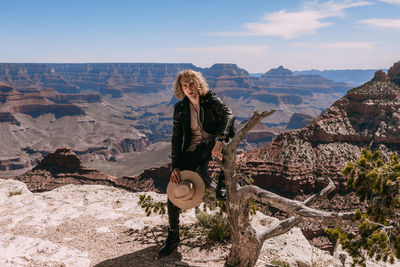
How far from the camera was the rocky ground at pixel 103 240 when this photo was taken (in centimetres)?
463

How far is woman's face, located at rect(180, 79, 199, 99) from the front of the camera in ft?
13.7

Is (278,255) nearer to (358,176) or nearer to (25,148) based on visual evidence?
(358,176)

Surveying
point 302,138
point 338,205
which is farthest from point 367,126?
point 338,205

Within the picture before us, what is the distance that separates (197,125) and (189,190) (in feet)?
3.17

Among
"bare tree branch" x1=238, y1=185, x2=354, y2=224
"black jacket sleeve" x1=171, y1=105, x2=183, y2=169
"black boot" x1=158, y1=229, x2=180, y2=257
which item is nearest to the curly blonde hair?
"black jacket sleeve" x1=171, y1=105, x2=183, y2=169

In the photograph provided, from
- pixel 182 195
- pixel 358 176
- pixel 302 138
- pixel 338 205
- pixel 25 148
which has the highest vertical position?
pixel 358 176

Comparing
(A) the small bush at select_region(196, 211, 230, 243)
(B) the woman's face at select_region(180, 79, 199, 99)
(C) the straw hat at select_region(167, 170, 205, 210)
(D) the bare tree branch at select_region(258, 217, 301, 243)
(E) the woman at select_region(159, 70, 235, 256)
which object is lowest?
(A) the small bush at select_region(196, 211, 230, 243)

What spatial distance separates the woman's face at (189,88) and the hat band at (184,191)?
1.28 meters

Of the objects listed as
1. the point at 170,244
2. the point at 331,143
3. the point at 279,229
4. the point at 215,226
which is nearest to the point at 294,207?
the point at 279,229

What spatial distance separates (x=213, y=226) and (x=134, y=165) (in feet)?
393

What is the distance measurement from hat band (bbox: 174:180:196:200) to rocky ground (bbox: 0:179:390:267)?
1163 millimetres

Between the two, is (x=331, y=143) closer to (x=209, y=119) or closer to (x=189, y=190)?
(x=209, y=119)

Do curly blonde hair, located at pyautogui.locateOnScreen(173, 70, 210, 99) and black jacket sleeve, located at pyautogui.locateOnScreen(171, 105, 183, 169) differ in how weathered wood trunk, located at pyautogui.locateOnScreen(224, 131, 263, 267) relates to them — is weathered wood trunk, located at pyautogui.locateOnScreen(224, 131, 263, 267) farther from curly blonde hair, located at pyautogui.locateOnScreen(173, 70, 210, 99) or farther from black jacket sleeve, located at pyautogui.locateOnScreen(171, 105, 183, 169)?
curly blonde hair, located at pyautogui.locateOnScreen(173, 70, 210, 99)

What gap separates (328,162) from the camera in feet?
128
